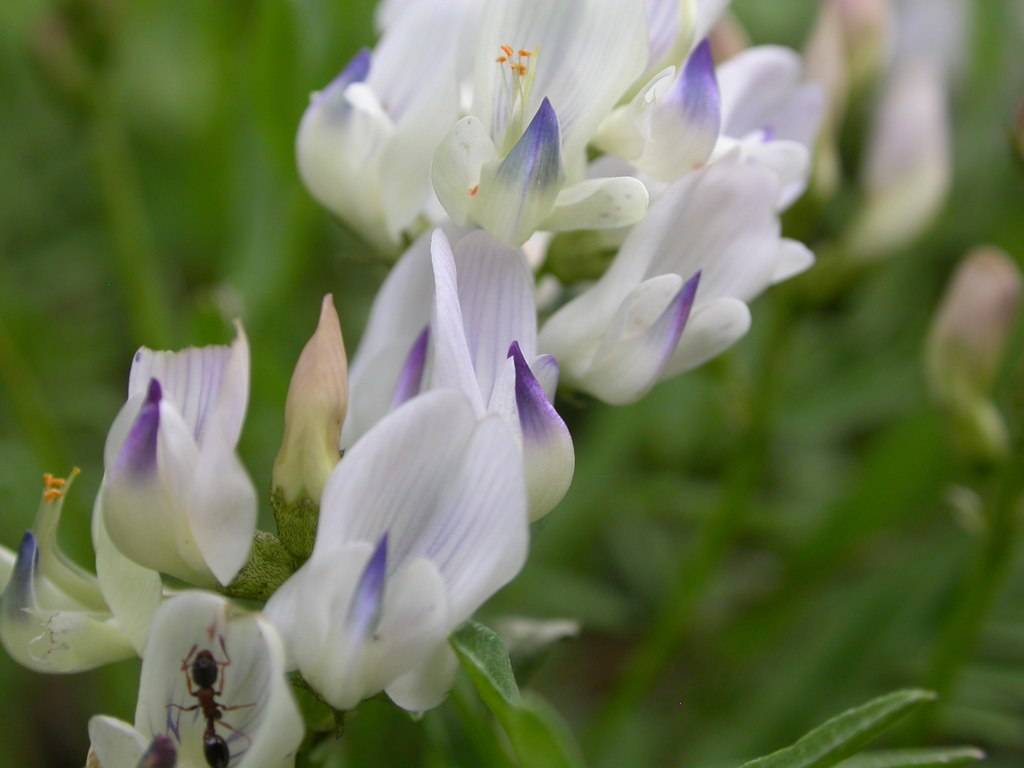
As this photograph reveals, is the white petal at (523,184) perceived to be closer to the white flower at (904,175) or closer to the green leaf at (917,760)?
the green leaf at (917,760)

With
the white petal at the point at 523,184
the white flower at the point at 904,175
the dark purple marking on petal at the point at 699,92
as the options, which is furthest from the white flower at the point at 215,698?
the white flower at the point at 904,175

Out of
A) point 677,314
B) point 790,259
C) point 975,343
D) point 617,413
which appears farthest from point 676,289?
point 617,413

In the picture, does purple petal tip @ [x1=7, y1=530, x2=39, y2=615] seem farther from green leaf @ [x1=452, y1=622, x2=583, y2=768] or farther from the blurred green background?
the blurred green background

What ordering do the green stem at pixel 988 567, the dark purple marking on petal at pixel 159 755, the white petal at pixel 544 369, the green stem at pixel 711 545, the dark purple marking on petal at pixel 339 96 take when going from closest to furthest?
the dark purple marking on petal at pixel 159 755 → the white petal at pixel 544 369 → the dark purple marking on petal at pixel 339 96 → the green stem at pixel 988 567 → the green stem at pixel 711 545

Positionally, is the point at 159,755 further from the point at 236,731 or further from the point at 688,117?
the point at 688,117

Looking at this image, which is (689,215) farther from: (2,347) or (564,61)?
(2,347)
